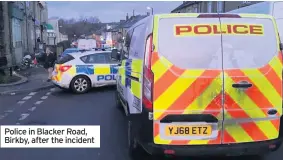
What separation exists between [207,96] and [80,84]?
26.8 ft

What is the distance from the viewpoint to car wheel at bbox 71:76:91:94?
38.7 ft

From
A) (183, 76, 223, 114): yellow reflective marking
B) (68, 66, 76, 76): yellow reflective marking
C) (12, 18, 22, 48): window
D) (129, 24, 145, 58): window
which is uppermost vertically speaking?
(12, 18, 22, 48): window

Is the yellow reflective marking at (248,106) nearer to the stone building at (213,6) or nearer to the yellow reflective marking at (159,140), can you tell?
the yellow reflective marking at (159,140)

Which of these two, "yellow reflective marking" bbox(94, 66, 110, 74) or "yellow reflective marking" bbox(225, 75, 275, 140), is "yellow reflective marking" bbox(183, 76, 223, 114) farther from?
"yellow reflective marking" bbox(94, 66, 110, 74)

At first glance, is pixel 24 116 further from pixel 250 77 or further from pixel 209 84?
pixel 250 77

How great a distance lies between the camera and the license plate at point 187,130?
418 cm

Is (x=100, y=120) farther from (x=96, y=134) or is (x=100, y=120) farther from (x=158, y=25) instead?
(x=158, y=25)

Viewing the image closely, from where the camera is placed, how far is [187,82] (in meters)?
4.12

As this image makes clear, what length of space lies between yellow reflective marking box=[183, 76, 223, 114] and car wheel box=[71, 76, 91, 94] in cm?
807

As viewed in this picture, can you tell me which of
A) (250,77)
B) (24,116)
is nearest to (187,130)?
(250,77)

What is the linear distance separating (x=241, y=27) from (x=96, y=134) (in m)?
3.13

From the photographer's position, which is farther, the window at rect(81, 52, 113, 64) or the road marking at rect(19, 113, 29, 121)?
the window at rect(81, 52, 113, 64)

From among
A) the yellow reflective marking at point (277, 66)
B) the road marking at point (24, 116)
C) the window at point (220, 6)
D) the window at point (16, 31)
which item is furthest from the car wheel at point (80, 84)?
the window at point (220, 6)

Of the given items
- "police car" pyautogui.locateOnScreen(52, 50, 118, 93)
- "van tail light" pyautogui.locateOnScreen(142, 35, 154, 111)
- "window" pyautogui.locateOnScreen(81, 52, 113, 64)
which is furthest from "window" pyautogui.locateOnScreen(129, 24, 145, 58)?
"window" pyautogui.locateOnScreen(81, 52, 113, 64)
